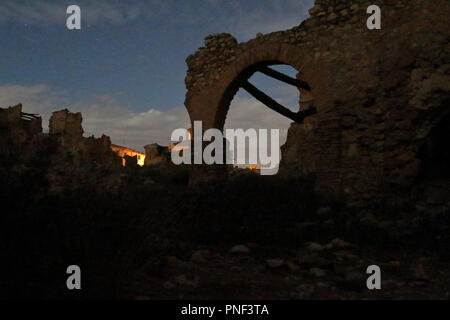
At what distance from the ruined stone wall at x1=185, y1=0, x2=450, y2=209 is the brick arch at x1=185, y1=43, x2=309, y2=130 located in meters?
0.04

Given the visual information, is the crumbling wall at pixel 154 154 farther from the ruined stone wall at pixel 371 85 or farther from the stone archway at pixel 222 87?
the ruined stone wall at pixel 371 85

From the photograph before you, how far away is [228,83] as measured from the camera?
22.8ft

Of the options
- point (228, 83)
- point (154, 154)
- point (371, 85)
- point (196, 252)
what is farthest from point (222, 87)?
point (154, 154)

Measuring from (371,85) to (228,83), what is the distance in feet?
10.2

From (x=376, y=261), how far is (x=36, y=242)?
2976 millimetres

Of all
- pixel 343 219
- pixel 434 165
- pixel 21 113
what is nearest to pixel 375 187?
pixel 343 219

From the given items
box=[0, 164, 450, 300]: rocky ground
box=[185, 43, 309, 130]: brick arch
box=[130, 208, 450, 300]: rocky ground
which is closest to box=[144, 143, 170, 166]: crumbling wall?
box=[185, 43, 309, 130]: brick arch

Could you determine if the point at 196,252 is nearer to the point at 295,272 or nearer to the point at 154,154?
the point at 295,272

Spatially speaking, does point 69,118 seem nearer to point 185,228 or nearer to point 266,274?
point 185,228

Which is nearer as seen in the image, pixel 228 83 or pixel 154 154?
pixel 228 83

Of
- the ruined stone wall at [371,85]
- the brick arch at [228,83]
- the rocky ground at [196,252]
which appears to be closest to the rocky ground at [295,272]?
the rocky ground at [196,252]

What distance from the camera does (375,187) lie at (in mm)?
4516

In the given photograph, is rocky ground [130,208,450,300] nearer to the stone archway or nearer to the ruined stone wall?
the ruined stone wall
